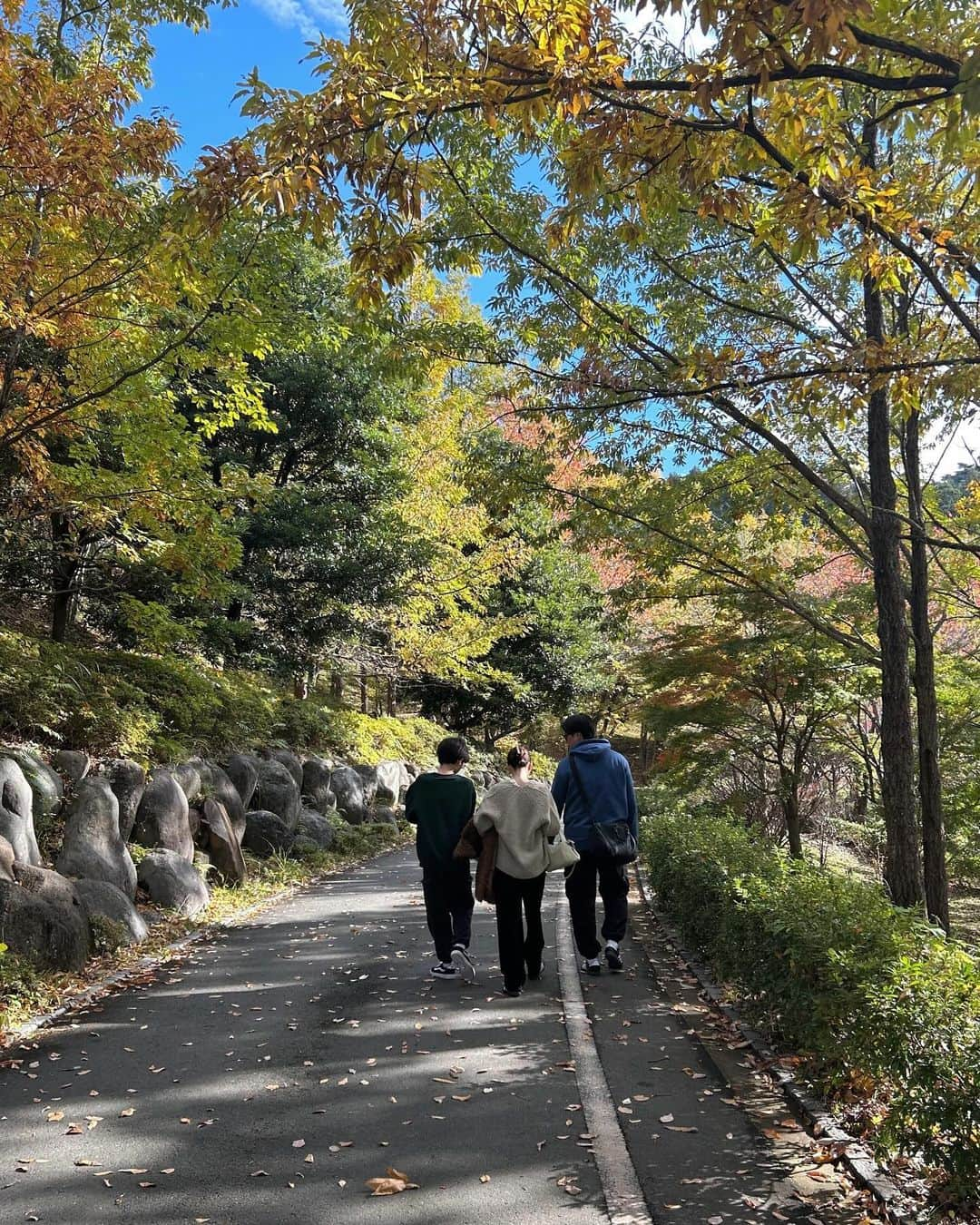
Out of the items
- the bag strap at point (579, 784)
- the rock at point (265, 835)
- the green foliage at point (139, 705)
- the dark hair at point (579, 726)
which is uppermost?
the green foliage at point (139, 705)

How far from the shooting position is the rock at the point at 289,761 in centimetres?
1532

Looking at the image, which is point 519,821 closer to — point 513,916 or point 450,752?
point 513,916

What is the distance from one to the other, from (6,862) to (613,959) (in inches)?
195

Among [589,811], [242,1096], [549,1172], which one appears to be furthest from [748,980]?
[242,1096]

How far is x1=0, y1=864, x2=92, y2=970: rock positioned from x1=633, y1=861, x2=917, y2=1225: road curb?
4752 mm

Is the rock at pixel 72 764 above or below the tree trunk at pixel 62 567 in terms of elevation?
below

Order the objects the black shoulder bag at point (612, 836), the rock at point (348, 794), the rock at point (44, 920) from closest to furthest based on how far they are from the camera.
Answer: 1. the rock at point (44, 920)
2. the black shoulder bag at point (612, 836)
3. the rock at point (348, 794)

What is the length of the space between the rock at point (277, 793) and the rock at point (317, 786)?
210 cm

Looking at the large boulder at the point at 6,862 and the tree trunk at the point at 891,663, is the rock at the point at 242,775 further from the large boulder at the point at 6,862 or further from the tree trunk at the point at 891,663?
the tree trunk at the point at 891,663

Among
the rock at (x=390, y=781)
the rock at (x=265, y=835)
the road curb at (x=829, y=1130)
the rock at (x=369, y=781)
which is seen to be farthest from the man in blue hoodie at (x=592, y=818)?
the rock at (x=390, y=781)

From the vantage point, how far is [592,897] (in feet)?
25.5

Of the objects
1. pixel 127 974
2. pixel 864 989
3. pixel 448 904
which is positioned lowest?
pixel 127 974

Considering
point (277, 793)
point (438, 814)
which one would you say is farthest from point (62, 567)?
point (438, 814)

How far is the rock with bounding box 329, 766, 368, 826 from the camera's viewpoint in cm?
1826
